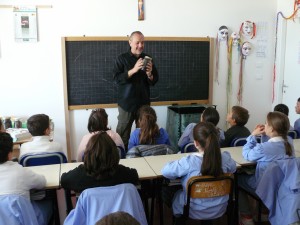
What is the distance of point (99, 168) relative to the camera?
5.33ft

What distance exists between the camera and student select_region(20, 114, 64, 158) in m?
2.35

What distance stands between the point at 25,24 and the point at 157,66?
5.95 feet

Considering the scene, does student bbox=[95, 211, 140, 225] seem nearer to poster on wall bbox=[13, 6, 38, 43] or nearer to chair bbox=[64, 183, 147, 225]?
chair bbox=[64, 183, 147, 225]

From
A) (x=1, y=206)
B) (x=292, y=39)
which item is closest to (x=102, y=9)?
(x=292, y=39)

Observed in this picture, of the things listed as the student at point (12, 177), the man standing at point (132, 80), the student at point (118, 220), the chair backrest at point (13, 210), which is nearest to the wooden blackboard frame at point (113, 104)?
the man standing at point (132, 80)

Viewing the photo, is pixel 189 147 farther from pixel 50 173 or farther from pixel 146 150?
pixel 50 173

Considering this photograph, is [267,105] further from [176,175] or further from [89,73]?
[176,175]

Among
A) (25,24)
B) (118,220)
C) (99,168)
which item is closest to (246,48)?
(25,24)

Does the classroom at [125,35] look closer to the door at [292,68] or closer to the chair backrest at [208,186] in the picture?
the door at [292,68]

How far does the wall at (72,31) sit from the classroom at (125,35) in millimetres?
12

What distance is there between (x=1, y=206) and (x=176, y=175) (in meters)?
1.00

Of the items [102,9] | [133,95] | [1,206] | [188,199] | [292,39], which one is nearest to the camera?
[1,206]

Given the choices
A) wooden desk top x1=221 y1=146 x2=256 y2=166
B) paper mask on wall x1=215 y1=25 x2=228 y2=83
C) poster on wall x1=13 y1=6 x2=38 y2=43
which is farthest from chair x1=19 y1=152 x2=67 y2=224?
paper mask on wall x1=215 y1=25 x2=228 y2=83

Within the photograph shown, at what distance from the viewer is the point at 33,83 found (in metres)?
4.09
